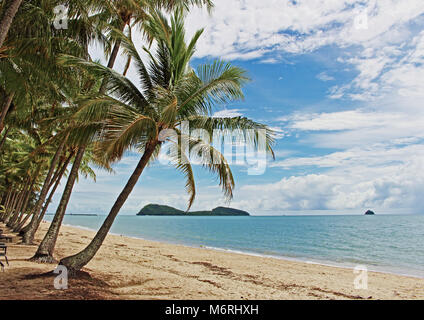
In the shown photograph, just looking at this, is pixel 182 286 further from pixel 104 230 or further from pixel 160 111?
pixel 160 111

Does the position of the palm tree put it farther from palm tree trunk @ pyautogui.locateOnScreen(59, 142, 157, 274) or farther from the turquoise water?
the turquoise water

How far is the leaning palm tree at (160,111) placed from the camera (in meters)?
6.51

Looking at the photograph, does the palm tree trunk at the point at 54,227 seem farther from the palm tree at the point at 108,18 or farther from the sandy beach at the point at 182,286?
the sandy beach at the point at 182,286

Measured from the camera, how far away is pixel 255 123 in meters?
7.34

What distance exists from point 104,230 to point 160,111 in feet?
9.95

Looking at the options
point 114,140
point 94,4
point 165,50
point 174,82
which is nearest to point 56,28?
point 94,4

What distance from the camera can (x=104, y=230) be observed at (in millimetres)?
6949

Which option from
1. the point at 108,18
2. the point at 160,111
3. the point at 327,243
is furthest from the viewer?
the point at 327,243

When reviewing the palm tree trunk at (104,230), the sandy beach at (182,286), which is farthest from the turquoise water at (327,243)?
the palm tree trunk at (104,230)

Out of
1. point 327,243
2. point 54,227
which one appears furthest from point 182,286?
point 327,243

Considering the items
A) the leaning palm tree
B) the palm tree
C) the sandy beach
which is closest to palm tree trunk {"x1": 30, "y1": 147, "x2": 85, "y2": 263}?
the palm tree

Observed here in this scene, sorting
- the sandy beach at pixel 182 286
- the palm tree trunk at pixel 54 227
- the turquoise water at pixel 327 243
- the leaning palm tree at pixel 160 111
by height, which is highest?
the leaning palm tree at pixel 160 111

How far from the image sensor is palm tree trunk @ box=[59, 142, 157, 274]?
6.78m
